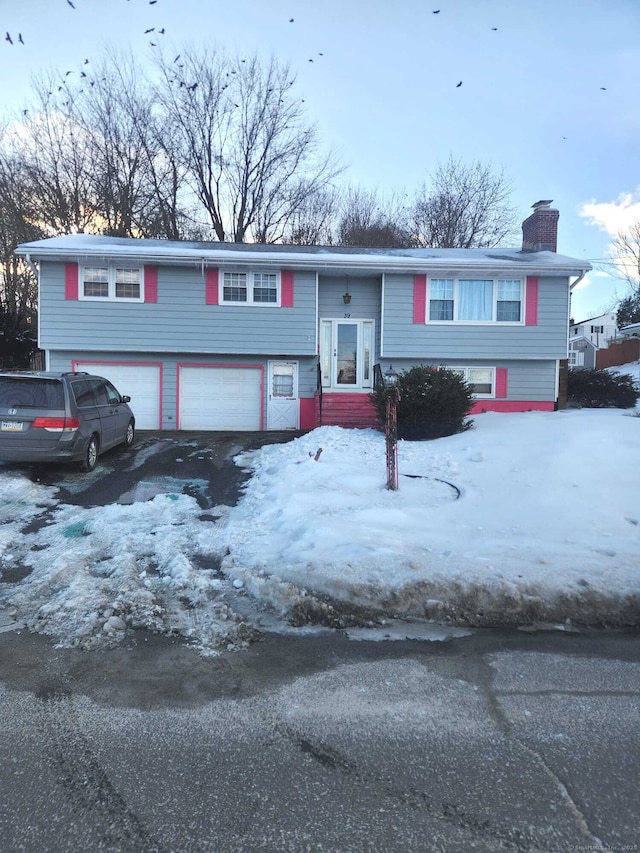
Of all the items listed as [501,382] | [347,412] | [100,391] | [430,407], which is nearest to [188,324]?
[347,412]

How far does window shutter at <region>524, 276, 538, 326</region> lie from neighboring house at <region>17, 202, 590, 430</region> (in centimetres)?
3

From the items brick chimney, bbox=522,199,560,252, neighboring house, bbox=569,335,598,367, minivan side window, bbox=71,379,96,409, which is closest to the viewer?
minivan side window, bbox=71,379,96,409

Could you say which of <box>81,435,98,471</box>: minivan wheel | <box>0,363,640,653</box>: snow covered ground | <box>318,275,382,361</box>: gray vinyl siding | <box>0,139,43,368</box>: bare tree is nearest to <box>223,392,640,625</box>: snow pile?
<box>0,363,640,653</box>: snow covered ground

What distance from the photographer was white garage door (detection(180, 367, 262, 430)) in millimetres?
15945

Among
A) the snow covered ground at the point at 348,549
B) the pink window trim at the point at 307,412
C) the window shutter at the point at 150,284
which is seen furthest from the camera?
the pink window trim at the point at 307,412

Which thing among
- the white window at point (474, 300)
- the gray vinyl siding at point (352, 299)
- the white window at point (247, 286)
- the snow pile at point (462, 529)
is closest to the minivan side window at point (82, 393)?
the snow pile at point (462, 529)

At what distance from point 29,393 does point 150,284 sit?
24.8 feet

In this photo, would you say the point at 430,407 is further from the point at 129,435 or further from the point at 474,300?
the point at 129,435

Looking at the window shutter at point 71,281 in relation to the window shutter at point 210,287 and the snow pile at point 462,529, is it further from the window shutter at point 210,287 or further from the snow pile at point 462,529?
the snow pile at point 462,529

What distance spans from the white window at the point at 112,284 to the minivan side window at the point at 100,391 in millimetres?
5643

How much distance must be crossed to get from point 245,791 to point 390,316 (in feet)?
46.5

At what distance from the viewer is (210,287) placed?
15.5m

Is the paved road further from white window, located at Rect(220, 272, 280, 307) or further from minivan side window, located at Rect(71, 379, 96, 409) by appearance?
white window, located at Rect(220, 272, 280, 307)

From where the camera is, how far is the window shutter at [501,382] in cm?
1612
